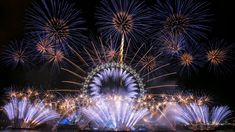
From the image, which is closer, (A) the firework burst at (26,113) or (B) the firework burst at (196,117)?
(A) the firework burst at (26,113)

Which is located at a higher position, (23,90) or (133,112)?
(23,90)

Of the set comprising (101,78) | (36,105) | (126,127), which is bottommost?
(126,127)

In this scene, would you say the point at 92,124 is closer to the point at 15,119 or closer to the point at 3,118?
the point at 15,119

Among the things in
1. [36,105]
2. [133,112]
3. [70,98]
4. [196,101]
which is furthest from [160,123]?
[36,105]

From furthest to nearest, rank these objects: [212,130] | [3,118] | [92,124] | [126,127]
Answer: [3,118]
[212,130]
[92,124]
[126,127]

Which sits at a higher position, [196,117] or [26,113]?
[196,117]

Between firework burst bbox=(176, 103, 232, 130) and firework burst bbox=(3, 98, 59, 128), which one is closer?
firework burst bbox=(3, 98, 59, 128)

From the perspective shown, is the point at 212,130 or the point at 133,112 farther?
the point at 212,130

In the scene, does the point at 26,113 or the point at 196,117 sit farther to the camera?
the point at 196,117

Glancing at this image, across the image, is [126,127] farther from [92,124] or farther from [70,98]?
[70,98]

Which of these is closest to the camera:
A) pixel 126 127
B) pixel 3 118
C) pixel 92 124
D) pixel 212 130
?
pixel 126 127
